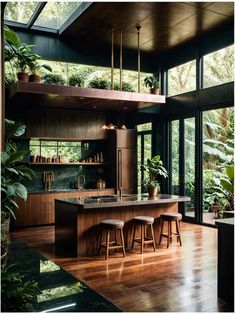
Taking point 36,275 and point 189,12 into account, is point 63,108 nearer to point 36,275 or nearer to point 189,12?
point 189,12

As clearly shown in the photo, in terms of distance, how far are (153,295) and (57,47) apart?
6423 millimetres

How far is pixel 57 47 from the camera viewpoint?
26.8 ft

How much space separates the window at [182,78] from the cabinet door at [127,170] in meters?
2.00

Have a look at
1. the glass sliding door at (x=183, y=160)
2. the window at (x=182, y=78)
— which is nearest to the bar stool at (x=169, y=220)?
the glass sliding door at (x=183, y=160)

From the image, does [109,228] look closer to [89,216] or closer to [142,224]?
[89,216]

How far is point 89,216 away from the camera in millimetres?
5453

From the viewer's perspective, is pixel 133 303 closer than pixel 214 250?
Yes

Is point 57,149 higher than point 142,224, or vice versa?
point 57,149

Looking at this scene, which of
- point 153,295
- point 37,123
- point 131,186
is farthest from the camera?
point 131,186

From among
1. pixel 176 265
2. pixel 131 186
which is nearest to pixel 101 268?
pixel 176 265

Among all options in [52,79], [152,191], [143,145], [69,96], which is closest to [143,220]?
[152,191]

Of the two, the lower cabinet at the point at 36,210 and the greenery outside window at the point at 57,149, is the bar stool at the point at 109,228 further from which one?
the greenery outside window at the point at 57,149

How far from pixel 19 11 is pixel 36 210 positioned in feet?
14.2

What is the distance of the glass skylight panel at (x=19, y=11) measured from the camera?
6711 millimetres
